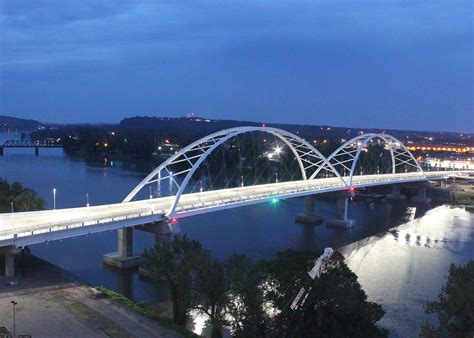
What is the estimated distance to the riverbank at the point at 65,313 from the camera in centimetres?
1517

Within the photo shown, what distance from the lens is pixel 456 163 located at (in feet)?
320

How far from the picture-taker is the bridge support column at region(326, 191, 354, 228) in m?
41.0

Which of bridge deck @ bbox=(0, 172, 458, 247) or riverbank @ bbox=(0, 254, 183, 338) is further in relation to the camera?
bridge deck @ bbox=(0, 172, 458, 247)

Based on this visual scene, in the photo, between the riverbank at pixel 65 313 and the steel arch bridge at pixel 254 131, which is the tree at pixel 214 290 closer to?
the riverbank at pixel 65 313

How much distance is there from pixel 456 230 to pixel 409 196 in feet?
68.2

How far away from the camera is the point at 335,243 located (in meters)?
35.4

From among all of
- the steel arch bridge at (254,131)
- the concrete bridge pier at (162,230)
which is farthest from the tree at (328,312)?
the steel arch bridge at (254,131)

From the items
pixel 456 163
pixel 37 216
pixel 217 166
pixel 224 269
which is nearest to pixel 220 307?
pixel 224 269

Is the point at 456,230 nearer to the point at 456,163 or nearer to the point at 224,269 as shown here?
the point at 224,269

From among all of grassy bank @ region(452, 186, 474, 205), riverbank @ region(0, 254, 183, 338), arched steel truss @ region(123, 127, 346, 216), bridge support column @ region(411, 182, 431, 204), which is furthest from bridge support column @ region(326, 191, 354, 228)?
riverbank @ region(0, 254, 183, 338)

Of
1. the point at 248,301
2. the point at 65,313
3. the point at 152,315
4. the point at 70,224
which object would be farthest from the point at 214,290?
the point at 70,224

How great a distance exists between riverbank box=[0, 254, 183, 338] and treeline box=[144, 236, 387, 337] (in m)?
1.57

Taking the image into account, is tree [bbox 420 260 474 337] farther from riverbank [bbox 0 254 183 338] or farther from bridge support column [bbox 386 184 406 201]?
bridge support column [bbox 386 184 406 201]

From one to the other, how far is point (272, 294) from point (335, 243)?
20.8m
